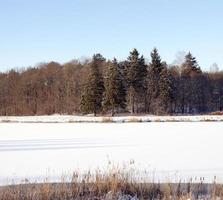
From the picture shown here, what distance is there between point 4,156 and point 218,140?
8.19 meters

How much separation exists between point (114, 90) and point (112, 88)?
37 cm

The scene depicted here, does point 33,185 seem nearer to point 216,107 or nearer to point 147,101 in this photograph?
point 147,101

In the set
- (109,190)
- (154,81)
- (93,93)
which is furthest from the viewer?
(154,81)

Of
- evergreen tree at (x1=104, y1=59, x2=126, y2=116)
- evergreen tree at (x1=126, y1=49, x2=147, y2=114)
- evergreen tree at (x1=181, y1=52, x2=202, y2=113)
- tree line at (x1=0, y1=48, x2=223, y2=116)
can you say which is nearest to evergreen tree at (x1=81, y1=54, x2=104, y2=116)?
tree line at (x1=0, y1=48, x2=223, y2=116)

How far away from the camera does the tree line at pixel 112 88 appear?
51719 mm

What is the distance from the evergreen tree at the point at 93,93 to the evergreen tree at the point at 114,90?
1466mm

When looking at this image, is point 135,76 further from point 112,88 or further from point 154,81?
point 112,88

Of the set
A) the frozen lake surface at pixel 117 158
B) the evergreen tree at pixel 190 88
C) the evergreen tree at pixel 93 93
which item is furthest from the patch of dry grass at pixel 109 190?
the evergreen tree at pixel 190 88

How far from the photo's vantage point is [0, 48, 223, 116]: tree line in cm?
5172

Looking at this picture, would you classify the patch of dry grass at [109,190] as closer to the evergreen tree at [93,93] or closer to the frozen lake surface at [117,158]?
the frozen lake surface at [117,158]

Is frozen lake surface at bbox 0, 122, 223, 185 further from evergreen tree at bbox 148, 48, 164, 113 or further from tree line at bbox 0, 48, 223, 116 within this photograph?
evergreen tree at bbox 148, 48, 164, 113

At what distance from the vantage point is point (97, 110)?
52.3 meters

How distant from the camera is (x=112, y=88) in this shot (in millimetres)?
49781

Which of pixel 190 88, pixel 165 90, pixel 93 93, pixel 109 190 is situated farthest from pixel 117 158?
pixel 190 88
